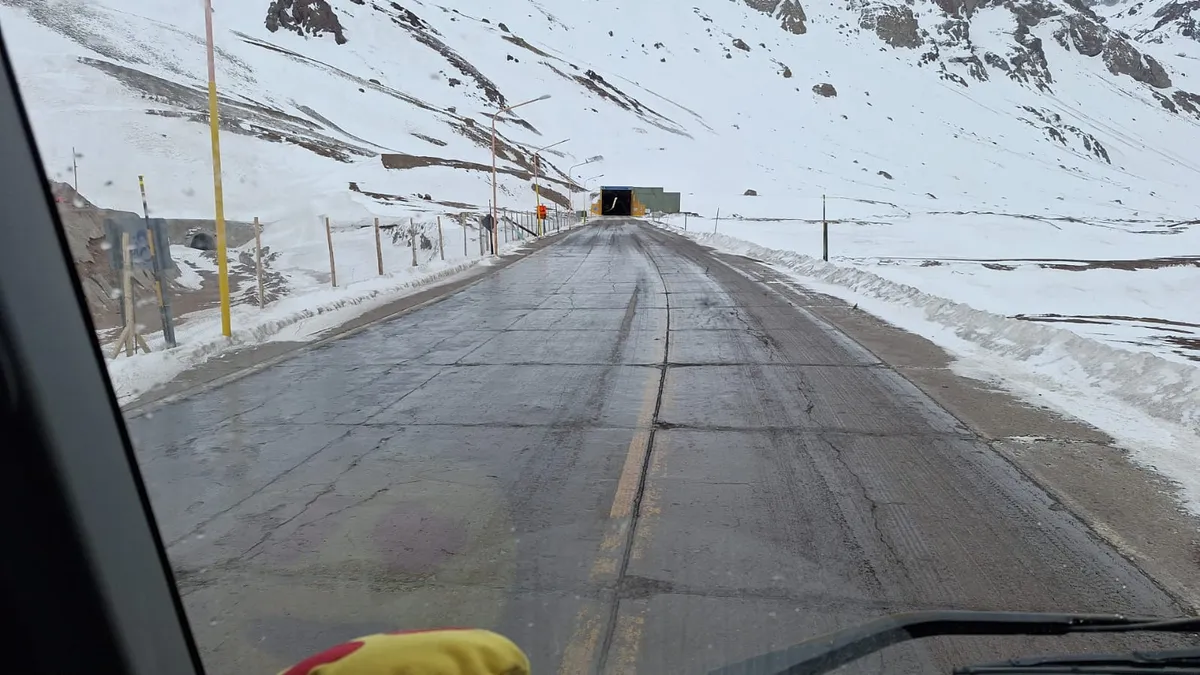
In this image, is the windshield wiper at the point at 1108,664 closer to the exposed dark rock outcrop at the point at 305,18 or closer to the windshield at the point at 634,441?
the windshield at the point at 634,441

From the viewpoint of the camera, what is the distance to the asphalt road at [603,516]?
3.44 meters

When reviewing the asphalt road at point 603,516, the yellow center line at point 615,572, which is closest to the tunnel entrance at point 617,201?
the asphalt road at point 603,516

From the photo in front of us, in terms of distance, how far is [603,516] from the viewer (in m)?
4.62

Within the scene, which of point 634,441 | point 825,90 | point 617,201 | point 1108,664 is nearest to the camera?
point 1108,664

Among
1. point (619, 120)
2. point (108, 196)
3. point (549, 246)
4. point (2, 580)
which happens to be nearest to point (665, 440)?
point (2, 580)

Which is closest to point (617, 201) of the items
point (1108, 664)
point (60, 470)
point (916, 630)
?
point (916, 630)

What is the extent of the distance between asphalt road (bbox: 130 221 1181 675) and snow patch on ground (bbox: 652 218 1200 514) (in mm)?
1239

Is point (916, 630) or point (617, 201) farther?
point (617, 201)

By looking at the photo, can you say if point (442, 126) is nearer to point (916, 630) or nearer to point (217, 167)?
point (217, 167)

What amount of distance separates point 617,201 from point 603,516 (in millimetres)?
85162

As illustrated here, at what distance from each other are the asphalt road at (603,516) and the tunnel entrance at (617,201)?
7993 cm

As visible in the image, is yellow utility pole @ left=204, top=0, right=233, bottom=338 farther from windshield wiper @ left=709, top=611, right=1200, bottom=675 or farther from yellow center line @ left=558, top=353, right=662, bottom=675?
windshield wiper @ left=709, top=611, right=1200, bottom=675

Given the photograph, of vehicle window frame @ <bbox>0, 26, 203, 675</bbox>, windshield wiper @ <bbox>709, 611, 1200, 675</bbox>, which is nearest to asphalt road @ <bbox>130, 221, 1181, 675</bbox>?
windshield wiper @ <bbox>709, 611, 1200, 675</bbox>

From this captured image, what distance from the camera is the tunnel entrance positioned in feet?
287
